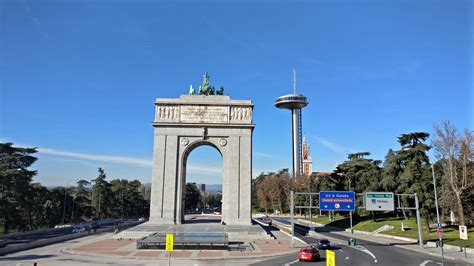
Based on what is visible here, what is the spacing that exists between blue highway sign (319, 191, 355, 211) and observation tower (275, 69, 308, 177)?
4591 inches

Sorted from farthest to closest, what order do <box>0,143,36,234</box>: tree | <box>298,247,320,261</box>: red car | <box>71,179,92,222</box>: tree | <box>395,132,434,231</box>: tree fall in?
<box>71,179,92,222</box>: tree, <box>0,143,36,234</box>: tree, <box>395,132,434,231</box>: tree, <box>298,247,320,261</box>: red car

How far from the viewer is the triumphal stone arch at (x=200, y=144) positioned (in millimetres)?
51562

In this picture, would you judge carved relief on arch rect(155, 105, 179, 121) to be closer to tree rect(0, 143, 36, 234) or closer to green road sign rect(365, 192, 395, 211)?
tree rect(0, 143, 36, 234)

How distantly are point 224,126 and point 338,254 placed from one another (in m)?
28.3

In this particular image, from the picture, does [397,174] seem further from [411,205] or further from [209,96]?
[209,96]

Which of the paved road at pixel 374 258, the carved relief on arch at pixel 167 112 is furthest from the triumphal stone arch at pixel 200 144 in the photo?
the paved road at pixel 374 258

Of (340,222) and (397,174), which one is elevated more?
(397,174)

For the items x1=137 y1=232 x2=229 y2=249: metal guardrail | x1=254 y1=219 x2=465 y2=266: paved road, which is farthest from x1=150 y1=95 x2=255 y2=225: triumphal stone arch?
x1=254 y1=219 x2=465 y2=266: paved road

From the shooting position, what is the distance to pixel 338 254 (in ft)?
105

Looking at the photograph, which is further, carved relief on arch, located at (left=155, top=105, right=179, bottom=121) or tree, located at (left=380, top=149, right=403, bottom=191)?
tree, located at (left=380, top=149, right=403, bottom=191)

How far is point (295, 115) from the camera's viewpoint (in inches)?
6235

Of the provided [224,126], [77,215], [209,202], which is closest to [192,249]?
[224,126]

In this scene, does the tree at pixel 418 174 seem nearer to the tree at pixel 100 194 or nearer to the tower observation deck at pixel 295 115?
the tree at pixel 100 194

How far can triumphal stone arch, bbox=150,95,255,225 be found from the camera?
169ft
